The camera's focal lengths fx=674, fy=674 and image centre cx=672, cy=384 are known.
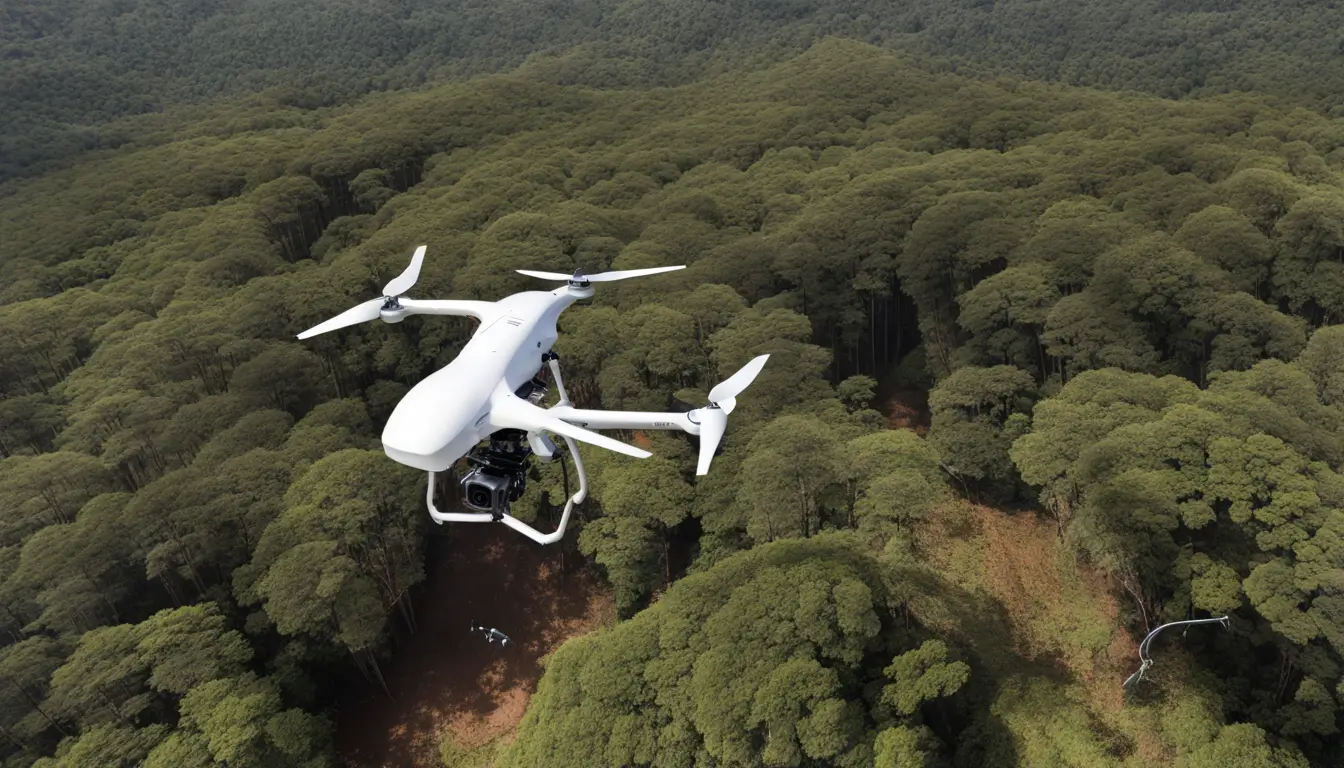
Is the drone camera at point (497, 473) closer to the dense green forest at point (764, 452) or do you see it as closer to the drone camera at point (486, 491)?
the drone camera at point (486, 491)

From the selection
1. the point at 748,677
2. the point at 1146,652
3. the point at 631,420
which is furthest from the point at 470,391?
the point at 1146,652

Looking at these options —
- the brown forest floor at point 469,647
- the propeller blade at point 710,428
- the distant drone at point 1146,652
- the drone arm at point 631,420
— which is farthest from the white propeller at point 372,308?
the distant drone at point 1146,652

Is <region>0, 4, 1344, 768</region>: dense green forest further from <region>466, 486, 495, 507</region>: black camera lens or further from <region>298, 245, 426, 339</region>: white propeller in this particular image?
<region>298, 245, 426, 339</region>: white propeller

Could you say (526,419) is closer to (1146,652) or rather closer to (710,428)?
(710,428)

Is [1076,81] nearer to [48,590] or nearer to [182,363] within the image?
[182,363]

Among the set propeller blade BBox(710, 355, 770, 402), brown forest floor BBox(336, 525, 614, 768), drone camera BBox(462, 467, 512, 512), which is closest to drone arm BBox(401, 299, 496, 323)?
drone camera BBox(462, 467, 512, 512)

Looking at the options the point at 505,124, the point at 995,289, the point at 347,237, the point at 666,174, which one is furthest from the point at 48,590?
the point at 505,124
